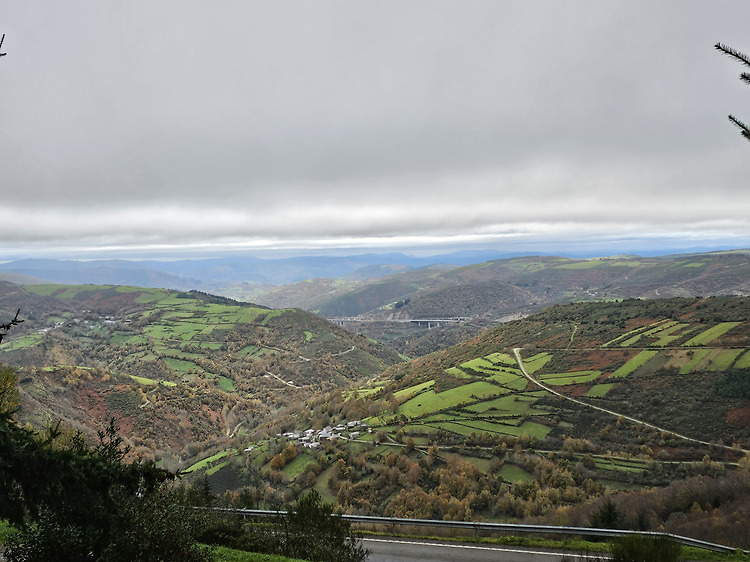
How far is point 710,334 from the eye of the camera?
5912 centimetres

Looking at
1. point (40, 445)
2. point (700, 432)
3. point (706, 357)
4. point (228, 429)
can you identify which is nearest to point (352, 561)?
point (40, 445)

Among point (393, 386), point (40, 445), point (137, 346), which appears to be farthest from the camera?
point (137, 346)

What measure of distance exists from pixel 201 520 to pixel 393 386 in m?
63.7

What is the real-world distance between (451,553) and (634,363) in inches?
2146

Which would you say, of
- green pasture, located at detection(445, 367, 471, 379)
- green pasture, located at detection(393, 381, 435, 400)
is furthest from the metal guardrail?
green pasture, located at detection(445, 367, 471, 379)

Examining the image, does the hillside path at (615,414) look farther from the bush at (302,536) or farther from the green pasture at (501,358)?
the bush at (302,536)

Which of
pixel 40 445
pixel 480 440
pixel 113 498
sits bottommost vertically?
pixel 480 440

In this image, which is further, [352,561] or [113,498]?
[352,561]

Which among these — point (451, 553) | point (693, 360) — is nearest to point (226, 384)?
point (451, 553)

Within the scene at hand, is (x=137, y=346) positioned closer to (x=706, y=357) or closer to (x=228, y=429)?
(x=228, y=429)

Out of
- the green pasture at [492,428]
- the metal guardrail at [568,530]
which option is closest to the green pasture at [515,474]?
the green pasture at [492,428]

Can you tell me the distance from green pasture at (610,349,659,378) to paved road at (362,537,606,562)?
48.1 metres

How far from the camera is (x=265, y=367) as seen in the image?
132 metres

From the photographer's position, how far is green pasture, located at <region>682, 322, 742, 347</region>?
2248 inches
